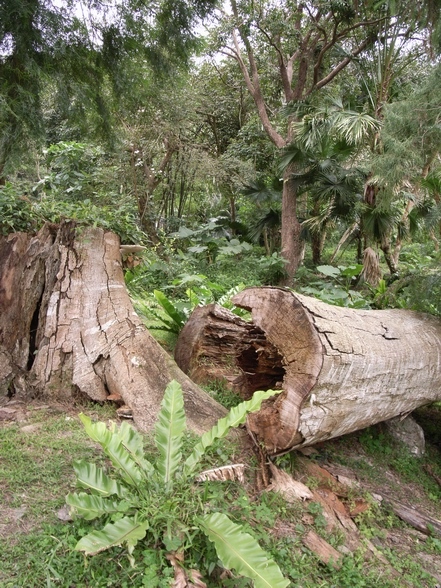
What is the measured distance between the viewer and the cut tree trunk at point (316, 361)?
2979 millimetres

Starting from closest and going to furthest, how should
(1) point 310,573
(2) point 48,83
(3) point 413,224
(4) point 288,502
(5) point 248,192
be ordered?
1. (1) point 310,573
2. (4) point 288,502
3. (2) point 48,83
4. (3) point 413,224
5. (5) point 248,192

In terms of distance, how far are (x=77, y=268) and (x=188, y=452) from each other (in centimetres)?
183

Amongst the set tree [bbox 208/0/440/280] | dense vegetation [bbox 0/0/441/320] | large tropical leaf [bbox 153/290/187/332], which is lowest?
large tropical leaf [bbox 153/290/187/332]

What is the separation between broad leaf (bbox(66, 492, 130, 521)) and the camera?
6.86 feet

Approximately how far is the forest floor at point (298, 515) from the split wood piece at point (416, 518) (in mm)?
25

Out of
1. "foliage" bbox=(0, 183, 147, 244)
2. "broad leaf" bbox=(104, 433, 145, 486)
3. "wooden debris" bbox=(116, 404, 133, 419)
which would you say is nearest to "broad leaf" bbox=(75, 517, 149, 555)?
"broad leaf" bbox=(104, 433, 145, 486)

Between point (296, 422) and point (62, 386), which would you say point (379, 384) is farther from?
point (62, 386)

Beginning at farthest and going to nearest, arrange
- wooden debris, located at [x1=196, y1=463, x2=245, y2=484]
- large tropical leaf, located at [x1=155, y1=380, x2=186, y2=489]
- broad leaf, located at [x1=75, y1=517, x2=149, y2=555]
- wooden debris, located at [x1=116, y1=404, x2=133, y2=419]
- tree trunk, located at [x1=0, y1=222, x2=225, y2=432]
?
tree trunk, located at [x1=0, y1=222, x2=225, y2=432], wooden debris, located at [x1=116, y1=404, x2=133, y2=419], wooden debris, located at [x1=196, y1=463, x2=245, y2=484], large tropical leaf, located at [x1=155, y1=380, x2=186, y2=489], broad leaf, located at [x1=75, y1=517, x2=149, y2=555]

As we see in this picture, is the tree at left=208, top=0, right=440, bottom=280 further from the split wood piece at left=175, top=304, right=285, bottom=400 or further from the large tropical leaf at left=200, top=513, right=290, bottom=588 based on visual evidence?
the large tropical leaf at left=200, top=513, right=290, bottom=588

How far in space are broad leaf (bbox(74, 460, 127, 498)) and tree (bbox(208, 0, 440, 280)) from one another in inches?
347

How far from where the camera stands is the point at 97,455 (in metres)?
2.81

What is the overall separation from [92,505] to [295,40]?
11.3m

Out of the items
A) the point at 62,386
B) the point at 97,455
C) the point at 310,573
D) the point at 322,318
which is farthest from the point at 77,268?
the point at 310,573

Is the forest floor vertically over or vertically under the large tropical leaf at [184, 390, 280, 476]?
under
